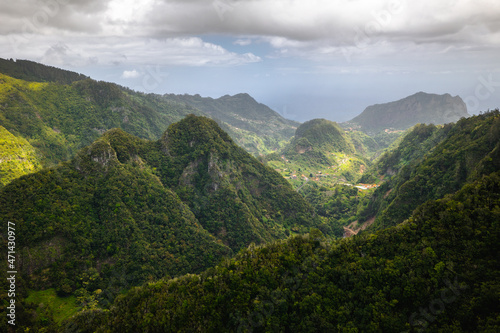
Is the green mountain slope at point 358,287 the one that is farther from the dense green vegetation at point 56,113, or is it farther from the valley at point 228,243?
the dense green vegetation at point 56,113

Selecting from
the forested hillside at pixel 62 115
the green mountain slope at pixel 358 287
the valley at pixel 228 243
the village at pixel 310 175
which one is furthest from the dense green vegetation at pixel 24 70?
the green mountain slope at pixel 358 287

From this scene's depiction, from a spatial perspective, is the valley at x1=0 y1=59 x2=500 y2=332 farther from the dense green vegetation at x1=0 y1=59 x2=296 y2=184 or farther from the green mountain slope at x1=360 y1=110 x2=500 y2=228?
the dense green vegetation at x1=0 y1=59 x2=296 y2=184

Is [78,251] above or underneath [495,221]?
underneath

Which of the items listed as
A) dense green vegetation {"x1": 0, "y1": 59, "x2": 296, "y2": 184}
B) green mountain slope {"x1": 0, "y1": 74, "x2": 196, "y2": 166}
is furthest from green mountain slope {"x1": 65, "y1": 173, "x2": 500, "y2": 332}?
green mountain slope {"x1": 0, "y1": 74, "x2": 196, "y2": 166}

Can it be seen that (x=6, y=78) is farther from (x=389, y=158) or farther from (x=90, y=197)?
(x=389, y=158)

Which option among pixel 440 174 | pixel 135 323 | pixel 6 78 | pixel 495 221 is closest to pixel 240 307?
pixel 135 323

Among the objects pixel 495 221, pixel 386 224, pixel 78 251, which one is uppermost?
pixel 495 221
